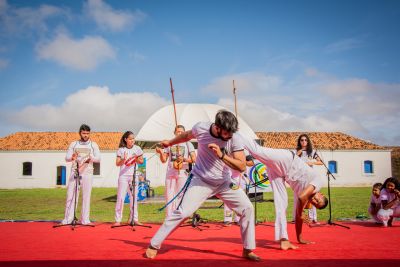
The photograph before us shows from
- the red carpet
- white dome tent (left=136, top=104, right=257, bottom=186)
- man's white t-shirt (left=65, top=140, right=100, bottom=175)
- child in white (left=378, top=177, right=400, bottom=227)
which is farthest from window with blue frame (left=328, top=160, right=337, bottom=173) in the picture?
man's white t-shirt (left=65, top=140, right=100, bottom=175)

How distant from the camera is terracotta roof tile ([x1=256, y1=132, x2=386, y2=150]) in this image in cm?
4047

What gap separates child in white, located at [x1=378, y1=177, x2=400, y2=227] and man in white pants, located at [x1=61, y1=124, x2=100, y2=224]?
22.0ft

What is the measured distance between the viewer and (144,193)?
718 inches

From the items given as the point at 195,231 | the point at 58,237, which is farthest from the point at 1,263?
the point at 195,231

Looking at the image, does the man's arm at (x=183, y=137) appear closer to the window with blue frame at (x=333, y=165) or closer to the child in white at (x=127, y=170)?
the child in white at (x=127, y=170)

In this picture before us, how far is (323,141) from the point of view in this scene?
42.1 meters

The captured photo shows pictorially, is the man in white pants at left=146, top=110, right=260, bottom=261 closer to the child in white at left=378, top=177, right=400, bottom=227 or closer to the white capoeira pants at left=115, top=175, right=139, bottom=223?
the white capoeira pants at left=115, top=175, right=139, bottom=223

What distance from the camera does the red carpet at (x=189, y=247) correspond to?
4.40 metres

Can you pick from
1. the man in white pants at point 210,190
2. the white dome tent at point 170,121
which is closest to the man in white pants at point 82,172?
the man in white pants at point 210,190

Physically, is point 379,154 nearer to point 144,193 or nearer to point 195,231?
point 144,193

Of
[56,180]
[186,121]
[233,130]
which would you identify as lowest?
[56,180]

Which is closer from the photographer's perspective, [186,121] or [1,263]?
[1,263]

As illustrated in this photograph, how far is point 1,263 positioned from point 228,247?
10.2ft

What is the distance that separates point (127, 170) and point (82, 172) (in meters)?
1.03
